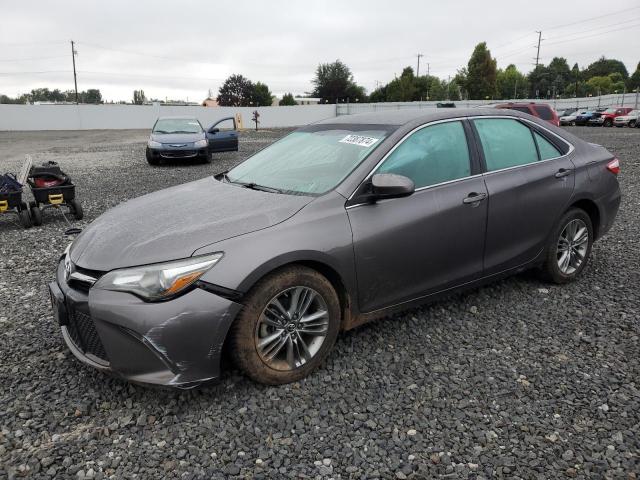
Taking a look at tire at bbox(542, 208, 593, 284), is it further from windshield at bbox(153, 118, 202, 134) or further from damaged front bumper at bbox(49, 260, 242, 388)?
windshield at bbox(153, 118, 202, 134)

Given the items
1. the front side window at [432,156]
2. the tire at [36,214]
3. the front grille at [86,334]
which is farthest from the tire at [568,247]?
the tire at [36,214]

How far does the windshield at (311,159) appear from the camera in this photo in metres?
3.28

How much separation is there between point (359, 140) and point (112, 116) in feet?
159

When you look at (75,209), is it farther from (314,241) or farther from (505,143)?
(505,143)

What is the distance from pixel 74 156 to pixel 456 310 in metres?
18.3

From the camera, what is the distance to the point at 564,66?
118625 mm

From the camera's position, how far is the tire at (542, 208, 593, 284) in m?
4.17

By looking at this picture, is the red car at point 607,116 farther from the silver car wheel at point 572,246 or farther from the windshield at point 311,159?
the windshield at point 311,159

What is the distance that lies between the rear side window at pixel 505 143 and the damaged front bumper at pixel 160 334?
2308mm

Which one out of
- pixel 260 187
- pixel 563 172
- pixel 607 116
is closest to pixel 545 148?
pixel 563 172

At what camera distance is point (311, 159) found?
3617 millimetres

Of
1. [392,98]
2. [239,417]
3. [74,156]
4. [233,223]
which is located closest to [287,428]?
[239,417]

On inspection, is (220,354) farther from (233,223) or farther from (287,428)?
(233,223)

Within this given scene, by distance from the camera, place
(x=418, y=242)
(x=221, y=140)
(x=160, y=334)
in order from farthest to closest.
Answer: (x=221, y=140) < (x=418, y=242) < (x=160, y=334)
